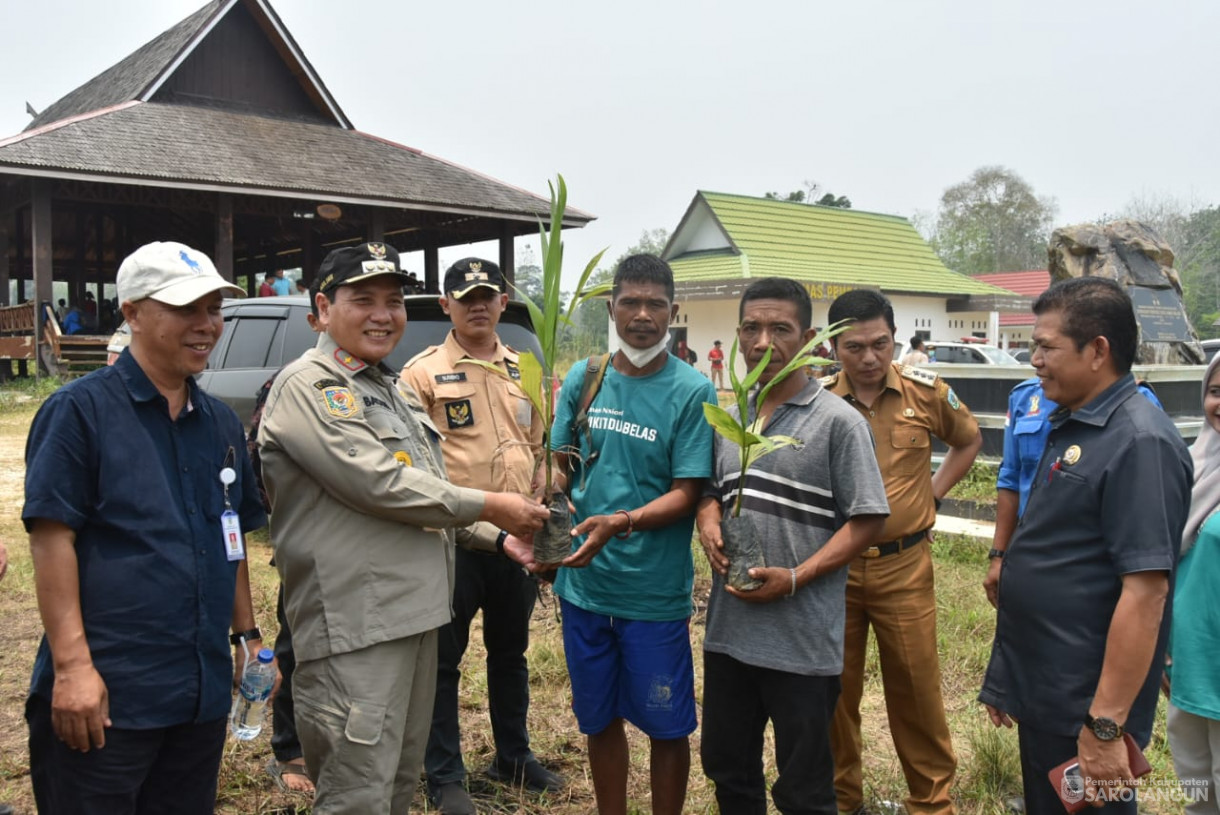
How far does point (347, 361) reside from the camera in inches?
103

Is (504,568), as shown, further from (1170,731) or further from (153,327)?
(1170,731)

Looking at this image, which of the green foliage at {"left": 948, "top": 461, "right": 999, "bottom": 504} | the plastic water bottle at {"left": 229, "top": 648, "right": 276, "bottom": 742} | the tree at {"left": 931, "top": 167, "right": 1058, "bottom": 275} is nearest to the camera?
the plastic water bottle at {"left": 229, "top": 648, "right": 276, "bottom": 742}

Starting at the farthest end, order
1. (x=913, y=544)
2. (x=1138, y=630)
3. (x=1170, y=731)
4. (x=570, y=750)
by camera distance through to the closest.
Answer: (x=570, y=750), (x=913, y=544), (x=1170, y=731), (x=1138, y=630)

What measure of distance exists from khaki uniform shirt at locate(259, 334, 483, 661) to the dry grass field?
1255 mm

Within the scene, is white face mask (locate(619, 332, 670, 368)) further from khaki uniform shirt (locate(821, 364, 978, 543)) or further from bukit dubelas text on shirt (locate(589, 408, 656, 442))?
khaki uniform shirt (locate(821, 364, 978, 543))

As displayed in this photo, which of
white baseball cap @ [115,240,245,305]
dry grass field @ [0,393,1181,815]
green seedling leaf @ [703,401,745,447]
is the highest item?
white baseball cap @ [115,240,245,305]

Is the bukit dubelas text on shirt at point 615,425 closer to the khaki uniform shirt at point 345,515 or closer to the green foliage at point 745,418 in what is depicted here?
the green foliage at point 745,418

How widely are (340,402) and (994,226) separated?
220 feet

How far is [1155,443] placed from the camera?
7.02 feet

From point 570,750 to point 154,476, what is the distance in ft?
7.76

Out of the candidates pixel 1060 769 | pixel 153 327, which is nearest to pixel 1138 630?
pixel 1060 769

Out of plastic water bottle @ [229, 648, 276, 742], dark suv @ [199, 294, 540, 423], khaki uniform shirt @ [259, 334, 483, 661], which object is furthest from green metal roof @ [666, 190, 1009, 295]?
plastic water bottle @ [229, 648, 276, 742]

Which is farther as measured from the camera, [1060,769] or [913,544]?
[913,544]

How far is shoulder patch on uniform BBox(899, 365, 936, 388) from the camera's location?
3549 millimetres
